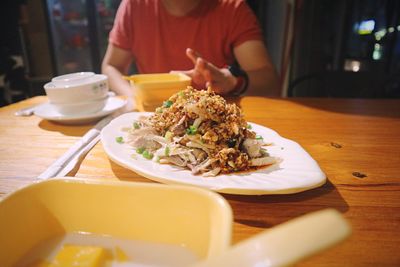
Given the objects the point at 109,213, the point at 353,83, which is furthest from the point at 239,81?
the point at 109,213

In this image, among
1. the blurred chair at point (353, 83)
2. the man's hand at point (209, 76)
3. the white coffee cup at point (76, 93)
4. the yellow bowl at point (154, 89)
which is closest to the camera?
the white coffee cup at point (76, 93)

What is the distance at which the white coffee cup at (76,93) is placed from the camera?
41.6 inches

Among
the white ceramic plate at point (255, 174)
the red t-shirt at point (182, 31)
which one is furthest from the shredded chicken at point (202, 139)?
the red t-shirt at point (182, 31)

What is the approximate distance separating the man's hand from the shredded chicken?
0.54 m

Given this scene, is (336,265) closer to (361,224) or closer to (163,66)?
(361,224)

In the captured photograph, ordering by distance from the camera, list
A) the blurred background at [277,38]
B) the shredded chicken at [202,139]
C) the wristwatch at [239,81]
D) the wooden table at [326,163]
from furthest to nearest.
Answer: the blurred background at [277,38] → the wristwatch at [239,81] → the shredded chicken at [202,139] → the wooden table at [326,163]

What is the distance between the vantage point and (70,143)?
940 millimetres

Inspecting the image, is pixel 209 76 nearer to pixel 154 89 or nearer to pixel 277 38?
pixel 154 89

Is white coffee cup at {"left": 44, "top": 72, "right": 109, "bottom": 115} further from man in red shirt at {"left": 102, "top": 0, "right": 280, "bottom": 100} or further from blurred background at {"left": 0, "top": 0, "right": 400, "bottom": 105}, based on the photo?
blurred background at {"left": 0, "top": 0, "right": 400, "bottom": 105}

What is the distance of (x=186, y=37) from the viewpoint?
2027 mm

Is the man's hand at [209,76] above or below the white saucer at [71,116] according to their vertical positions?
above

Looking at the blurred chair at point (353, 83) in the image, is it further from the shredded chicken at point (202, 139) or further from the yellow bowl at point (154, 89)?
the shredded chicken at point (202, 139)

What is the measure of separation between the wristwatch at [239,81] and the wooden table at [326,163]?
0.22 meters

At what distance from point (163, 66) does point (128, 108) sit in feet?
2.83
